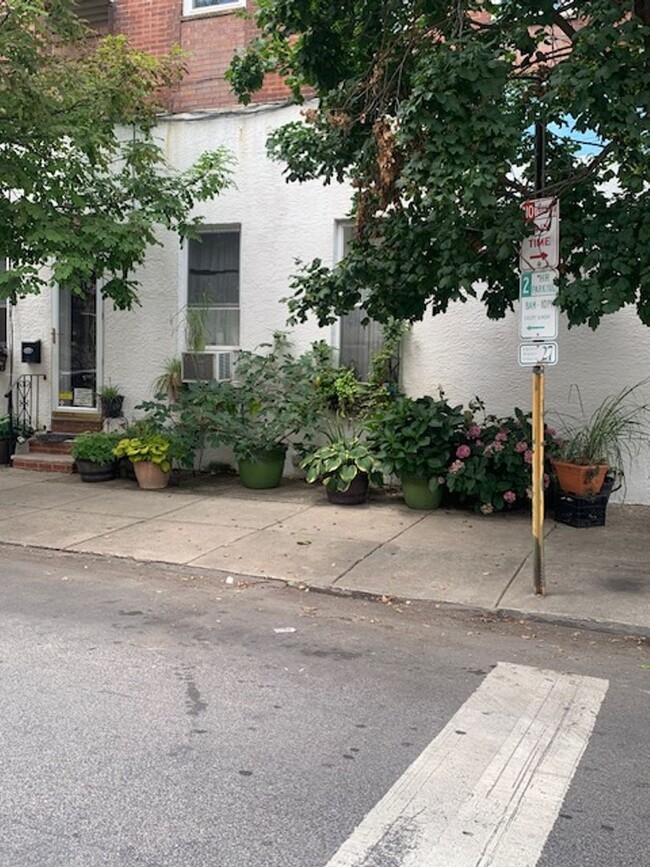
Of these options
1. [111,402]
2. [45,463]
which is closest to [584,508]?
[111,402]

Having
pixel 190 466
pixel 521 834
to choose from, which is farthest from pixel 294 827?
pixel 190 466

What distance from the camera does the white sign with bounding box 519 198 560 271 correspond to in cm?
580

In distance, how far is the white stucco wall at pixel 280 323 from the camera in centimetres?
933

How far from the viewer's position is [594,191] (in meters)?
6.37

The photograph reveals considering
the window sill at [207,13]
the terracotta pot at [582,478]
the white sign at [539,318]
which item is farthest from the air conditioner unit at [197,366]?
the white sign at [539,318]

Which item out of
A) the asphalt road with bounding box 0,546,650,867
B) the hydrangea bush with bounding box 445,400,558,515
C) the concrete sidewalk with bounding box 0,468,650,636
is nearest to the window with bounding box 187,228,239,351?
the concrete sidewalk with bounding box 0,468,650,636

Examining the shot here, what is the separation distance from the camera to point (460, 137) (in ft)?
18.0

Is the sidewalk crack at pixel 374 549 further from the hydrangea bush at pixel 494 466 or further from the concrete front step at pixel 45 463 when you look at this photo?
the concrete front step at pixel 45 463

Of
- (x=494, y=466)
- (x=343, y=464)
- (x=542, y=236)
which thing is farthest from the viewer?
(x=343, y=464)

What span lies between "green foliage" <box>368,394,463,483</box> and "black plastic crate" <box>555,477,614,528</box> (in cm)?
129

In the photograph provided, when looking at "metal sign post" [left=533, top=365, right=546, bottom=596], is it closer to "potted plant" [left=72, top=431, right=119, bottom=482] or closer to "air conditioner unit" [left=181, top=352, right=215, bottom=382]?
"air conditioner unit" [left=181, top=352, right=215, bottom=382]

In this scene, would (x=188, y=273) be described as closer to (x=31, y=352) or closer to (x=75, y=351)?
(x=75, y=351)

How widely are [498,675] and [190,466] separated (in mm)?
6707

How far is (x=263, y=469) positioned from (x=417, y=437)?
2199 millimetres
